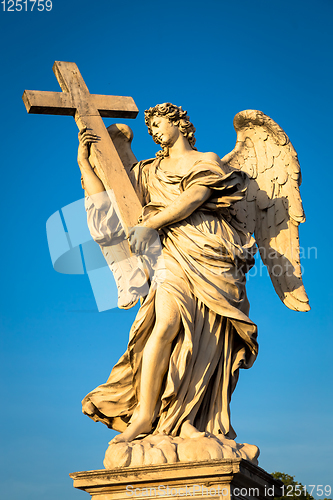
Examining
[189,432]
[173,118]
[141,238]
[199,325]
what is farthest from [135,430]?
[173,118]

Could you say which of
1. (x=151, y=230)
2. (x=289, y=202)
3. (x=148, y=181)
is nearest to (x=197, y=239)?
(x=151, y=230)

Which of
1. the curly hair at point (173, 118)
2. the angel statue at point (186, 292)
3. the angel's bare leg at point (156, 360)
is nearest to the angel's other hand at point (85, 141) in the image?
the angel statue at point (186, 292)

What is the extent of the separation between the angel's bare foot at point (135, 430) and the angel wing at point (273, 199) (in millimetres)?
1977

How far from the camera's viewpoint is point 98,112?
7.14m

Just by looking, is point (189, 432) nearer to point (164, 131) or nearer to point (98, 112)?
point (164, 131)

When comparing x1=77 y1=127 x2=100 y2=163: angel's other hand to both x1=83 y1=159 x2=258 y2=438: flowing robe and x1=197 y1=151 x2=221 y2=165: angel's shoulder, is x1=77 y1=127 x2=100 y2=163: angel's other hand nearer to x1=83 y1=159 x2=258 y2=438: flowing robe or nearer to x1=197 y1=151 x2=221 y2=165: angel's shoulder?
x1=83 y1=159 x2=258 y2=438: flowing robe

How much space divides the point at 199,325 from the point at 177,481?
1.39 metres

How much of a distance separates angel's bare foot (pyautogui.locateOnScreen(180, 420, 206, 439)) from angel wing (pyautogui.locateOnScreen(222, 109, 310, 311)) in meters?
1.79

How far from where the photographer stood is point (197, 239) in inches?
251

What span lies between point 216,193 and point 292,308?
1.45m

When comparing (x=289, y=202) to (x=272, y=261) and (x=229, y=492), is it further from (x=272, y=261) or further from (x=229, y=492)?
(x=229, y=492)

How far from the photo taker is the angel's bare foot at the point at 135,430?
5.82m

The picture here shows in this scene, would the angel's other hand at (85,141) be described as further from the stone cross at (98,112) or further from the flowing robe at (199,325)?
the flowing robe at (199,325)

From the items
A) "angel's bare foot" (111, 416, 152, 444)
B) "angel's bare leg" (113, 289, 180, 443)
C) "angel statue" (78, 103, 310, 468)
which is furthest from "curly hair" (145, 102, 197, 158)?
"angel's bare foot" (111, 416, 152, 444)
